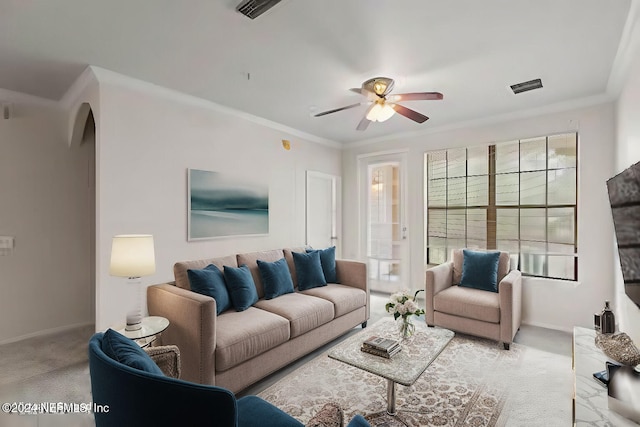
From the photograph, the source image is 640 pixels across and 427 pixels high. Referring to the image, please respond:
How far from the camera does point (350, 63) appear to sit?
8.59 ft

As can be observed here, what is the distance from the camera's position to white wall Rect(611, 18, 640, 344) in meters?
2.22

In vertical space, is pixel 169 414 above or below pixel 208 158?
below

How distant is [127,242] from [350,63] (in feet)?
7.22

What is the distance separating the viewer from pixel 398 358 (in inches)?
81.9

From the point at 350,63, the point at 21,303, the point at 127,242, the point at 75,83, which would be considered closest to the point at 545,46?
the point at 350,63

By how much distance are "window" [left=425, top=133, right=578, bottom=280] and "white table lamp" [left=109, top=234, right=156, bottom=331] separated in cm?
381

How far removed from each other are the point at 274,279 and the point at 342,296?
74 cm

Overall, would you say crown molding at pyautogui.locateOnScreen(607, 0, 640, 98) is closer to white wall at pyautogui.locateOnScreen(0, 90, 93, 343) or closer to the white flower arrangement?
the white flower arrangement

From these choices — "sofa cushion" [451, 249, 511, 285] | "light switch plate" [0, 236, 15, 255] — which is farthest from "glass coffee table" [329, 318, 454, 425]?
"light switch plate" [0, 236, 15, 255]

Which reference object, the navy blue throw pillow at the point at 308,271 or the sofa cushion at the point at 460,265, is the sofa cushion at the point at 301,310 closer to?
the navy blue throw pillow at the point at 308,271

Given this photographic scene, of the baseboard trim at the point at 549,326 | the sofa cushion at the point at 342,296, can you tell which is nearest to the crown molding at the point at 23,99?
the sofa cushion at the point at 342,296

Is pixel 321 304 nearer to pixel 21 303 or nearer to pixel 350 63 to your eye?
pixel 350 63

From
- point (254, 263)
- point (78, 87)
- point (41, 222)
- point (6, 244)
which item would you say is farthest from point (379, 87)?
point (6, 244)

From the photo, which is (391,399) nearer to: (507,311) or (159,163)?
(507,311)
